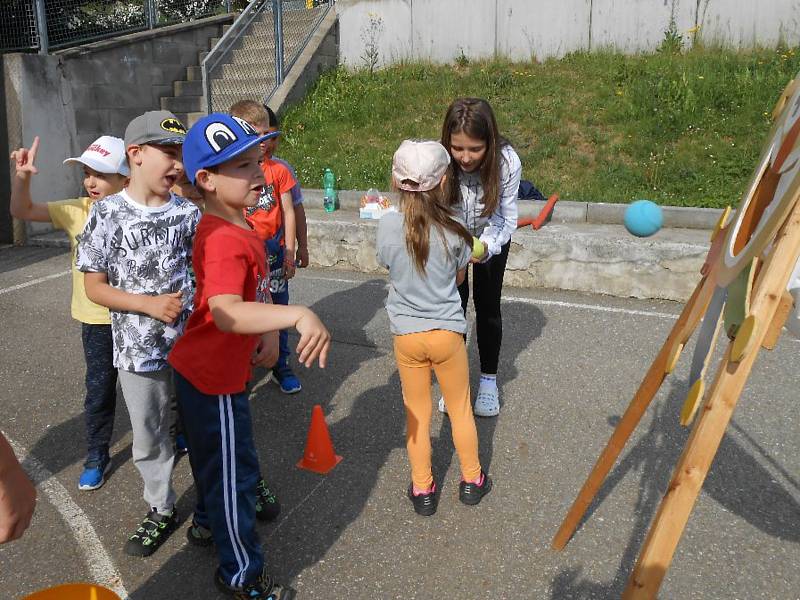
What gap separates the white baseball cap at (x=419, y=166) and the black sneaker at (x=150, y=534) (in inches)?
70.1

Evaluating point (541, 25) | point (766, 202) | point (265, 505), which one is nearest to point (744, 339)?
point (766, 202)

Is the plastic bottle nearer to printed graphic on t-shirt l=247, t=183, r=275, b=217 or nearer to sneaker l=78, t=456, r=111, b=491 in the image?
printed graphic on t-shirt l=247, t=183, r=275, b=217

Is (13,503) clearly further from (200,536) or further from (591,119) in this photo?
(591,119)

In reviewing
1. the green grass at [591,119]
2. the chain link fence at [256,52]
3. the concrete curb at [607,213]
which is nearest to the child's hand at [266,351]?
the concrete curb at [607,213]

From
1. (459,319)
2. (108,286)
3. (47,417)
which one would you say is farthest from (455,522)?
(47,417)

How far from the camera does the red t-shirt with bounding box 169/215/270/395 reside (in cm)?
215

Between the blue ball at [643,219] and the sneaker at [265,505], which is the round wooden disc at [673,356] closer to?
the sneaker at [265,505]

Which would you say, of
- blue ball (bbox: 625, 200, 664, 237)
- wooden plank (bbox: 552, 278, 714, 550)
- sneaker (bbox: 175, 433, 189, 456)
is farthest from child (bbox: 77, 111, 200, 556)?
blue ball (bbox: 625, 200, 664, 237)

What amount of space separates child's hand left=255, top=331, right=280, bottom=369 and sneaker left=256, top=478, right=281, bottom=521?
0.84 meters

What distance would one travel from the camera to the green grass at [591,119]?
309 inches

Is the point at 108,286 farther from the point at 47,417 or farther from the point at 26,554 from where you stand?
the point at 47,417

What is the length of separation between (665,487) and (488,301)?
4.37 ft

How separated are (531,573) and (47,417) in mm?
3135

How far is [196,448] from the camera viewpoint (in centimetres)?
241
